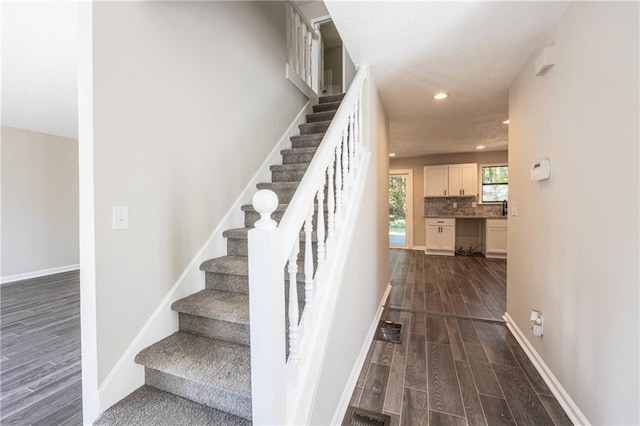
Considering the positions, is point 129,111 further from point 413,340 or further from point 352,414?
point 413,340

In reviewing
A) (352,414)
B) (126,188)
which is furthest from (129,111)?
(352,414)

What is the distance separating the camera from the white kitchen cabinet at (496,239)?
590 cm

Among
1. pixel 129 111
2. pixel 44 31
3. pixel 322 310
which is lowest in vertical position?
pixel 322 310

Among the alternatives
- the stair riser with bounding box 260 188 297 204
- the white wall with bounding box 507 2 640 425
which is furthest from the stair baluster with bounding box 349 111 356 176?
the white wall with bounding box 507 2 640 425

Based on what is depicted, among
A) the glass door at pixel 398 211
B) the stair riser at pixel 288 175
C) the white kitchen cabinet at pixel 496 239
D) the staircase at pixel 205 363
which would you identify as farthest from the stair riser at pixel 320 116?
the white kitchen cabinet at pixel 496 239

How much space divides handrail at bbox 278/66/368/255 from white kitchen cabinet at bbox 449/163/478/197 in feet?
17.5

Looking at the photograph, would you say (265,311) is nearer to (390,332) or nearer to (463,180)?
(390,332)

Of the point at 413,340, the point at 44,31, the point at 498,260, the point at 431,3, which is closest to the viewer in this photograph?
the point at 431,3

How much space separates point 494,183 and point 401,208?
2208mm

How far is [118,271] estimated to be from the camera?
1.40 meters

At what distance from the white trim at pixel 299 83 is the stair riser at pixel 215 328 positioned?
2922mm

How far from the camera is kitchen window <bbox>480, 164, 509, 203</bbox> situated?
6.12 metres

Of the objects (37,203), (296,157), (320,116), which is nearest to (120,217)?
(296,157)

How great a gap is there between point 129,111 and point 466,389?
2682 millimetres
